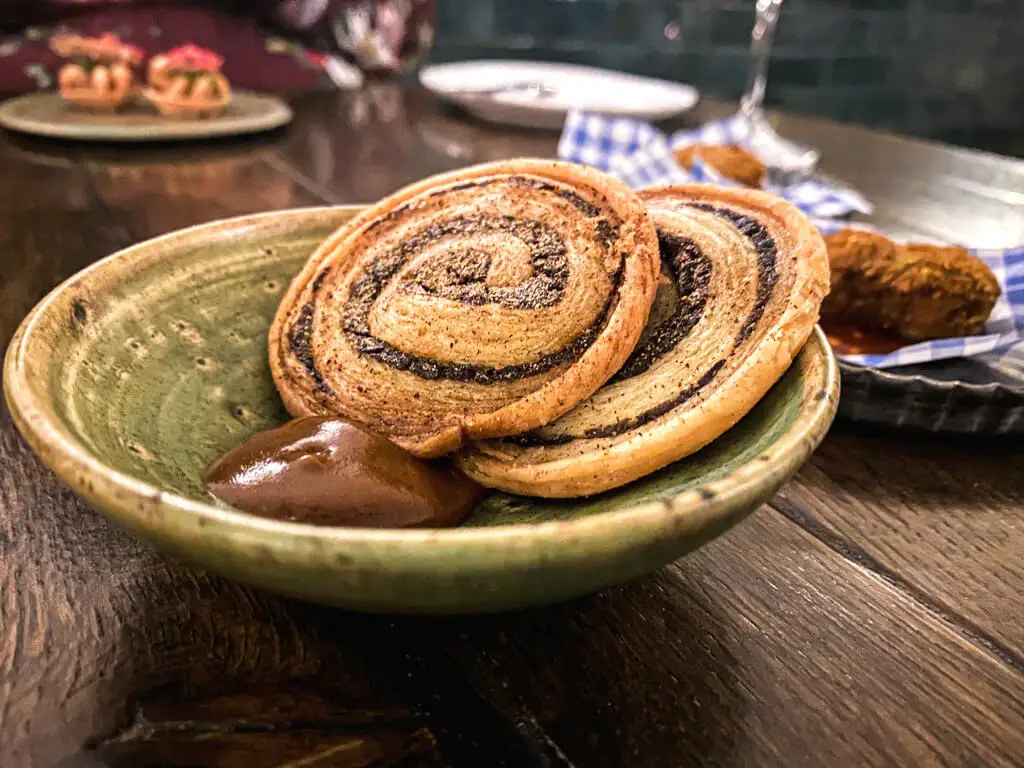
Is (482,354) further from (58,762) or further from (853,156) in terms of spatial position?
(853,156)

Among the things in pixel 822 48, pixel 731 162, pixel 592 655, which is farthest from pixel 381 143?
pixel 822 48

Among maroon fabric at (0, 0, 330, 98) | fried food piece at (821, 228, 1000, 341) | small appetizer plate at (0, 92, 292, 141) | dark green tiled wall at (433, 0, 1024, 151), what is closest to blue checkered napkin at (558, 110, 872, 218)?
fried food piece at (821, 228, 1000, 341)

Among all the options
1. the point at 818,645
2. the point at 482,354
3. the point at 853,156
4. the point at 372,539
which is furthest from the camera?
the point at 853,156

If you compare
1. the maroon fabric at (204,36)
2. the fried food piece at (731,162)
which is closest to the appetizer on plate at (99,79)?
the maroon fabric at (204,36)

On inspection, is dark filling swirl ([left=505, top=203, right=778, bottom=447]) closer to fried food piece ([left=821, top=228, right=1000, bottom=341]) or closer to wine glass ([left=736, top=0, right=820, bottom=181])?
fried food piece ([left=821, top=228, right=1000, bottom=341])

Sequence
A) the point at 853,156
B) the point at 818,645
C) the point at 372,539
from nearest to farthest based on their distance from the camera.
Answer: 1. the point at 372,539
2. the point at 818,645
3. the point at 853,156

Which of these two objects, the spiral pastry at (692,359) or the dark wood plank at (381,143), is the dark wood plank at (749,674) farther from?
the dark wood plank at (381,143)

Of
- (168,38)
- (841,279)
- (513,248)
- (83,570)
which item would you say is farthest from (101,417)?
(168,38)
